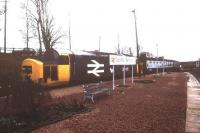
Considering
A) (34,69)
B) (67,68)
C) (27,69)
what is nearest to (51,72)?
(34,69)

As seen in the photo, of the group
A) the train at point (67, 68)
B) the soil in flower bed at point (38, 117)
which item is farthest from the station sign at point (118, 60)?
the soil in flower bed at point (38, 117)

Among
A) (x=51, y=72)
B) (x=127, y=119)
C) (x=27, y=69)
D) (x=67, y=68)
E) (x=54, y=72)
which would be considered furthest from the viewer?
(x=67, y=68)

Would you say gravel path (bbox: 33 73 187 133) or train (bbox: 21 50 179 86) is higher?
train (bbox: 21 50 179 86)

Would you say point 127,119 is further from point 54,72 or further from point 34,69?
point 54,72

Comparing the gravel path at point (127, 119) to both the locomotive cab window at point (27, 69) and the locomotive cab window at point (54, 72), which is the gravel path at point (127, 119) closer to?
the locomotive cab window at point (54, 72)

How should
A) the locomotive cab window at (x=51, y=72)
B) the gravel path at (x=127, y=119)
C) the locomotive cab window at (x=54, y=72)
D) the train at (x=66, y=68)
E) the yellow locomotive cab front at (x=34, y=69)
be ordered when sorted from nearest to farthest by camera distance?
the gravel path at (x=127, y=119) → the yellow locomotive cab front at (x=34, y=69) → the train at (x=66, y=68) → the locomotive cab window at (x=51, y=72) → the locomotive cab window at (x=54, y=72)

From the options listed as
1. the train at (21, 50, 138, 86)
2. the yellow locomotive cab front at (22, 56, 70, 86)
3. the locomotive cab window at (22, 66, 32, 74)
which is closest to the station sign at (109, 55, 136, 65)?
the train at (21, 50, 138, 86)

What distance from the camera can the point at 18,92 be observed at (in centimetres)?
1182

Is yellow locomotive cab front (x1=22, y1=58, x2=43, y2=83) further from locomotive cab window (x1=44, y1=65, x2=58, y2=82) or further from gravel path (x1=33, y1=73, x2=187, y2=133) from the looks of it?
gravel path (x1=33, y1=73, x2=187, y2=133)

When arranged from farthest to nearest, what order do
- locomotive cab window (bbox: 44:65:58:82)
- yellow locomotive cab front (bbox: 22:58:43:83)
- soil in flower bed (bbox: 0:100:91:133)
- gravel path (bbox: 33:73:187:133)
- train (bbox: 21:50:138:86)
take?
locomotive cab window (bbox: 44:65:58:82) < train (bbox: 21:50:138:86) < yellow locomotive cab front (bbox: 22:58:43:83) < gravel path (bbox: 33:73:187:133) < soil in flower bed (bbox: 0:100:91:133)

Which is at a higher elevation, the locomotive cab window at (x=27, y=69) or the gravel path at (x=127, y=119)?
the locomotive cab window at (x=27, y=69)

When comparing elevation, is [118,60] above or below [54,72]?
above

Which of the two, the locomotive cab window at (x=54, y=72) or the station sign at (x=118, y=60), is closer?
the station sign at (x=118, y=60)

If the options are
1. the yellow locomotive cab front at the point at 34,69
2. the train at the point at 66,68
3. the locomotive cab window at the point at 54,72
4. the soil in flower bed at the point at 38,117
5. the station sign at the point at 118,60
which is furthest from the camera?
the locomotive cab window at the point at 54,72
